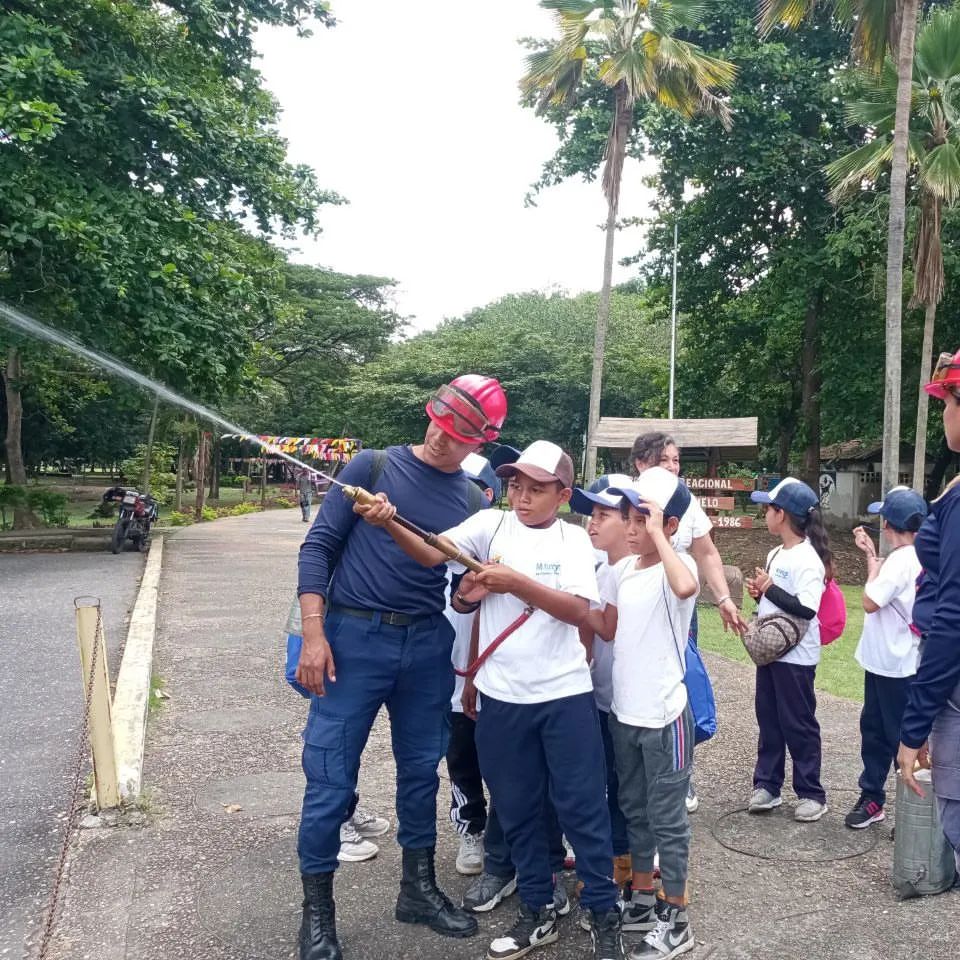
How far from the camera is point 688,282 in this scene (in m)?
23.1

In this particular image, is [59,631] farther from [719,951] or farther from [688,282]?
[688,282]

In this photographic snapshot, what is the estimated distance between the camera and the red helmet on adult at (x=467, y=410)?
10.6ft

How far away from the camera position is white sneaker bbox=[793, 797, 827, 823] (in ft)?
14.2

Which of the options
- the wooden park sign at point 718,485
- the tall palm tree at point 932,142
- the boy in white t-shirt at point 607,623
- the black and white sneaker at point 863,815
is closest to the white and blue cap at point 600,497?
the boy in white t-shirt at point 607,623

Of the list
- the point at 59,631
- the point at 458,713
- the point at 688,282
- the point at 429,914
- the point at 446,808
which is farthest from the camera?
the point at 688,282

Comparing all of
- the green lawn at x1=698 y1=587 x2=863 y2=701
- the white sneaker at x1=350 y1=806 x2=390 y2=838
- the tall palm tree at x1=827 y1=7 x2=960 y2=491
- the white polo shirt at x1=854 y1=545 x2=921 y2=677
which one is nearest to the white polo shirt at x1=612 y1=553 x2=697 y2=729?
the white polo shirt at x1=854 y1=545 x2=921 y2=677

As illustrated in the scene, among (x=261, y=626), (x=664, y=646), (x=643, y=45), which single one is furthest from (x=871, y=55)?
(x=664, y=646)

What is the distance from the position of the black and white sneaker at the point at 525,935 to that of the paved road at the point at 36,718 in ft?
5.50

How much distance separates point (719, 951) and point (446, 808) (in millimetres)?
1721

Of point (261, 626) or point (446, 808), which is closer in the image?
point (446, 808)

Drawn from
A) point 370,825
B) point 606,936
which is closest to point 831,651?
point 370,825

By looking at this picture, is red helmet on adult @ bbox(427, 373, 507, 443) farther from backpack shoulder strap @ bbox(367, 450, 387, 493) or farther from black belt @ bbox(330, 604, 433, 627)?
black belt @ bbox(330, 604, 433, 627)

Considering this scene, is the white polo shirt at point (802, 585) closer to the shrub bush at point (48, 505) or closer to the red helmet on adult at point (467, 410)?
the red helmet on adult at point (467, 410)

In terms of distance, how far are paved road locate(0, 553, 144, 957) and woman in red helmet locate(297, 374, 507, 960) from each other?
3.92ft
